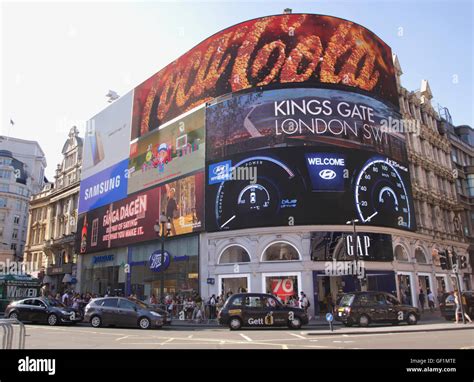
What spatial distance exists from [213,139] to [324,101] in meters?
9.27

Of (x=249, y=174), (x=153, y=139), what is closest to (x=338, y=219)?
(x=249, y=174)

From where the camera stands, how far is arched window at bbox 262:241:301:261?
27.0 metres

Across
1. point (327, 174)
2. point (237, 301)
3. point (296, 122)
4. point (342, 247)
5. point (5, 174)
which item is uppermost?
point (5, 174)

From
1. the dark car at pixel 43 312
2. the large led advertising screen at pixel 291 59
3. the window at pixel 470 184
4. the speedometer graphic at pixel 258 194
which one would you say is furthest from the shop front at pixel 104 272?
the window at pixel 470 184

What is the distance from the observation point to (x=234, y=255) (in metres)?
28.7

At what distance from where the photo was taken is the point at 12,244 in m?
79.6

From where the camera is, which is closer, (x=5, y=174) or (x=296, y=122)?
(x=296, y=122)

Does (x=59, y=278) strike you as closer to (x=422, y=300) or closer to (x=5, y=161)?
(x=5, y=161)

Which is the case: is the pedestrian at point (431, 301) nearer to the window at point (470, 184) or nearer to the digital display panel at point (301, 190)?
the digital display panel at point (301, 190)

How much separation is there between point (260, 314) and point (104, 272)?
93.8ft

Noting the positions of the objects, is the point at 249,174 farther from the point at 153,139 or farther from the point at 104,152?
the point at 104,152

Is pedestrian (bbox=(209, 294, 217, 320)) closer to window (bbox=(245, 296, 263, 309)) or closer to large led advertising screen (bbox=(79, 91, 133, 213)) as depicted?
window (bbox=(245, 296, 263, 309))

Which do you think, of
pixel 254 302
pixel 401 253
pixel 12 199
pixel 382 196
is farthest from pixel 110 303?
pixel 12 199

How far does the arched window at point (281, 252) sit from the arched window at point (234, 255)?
1.49 m
